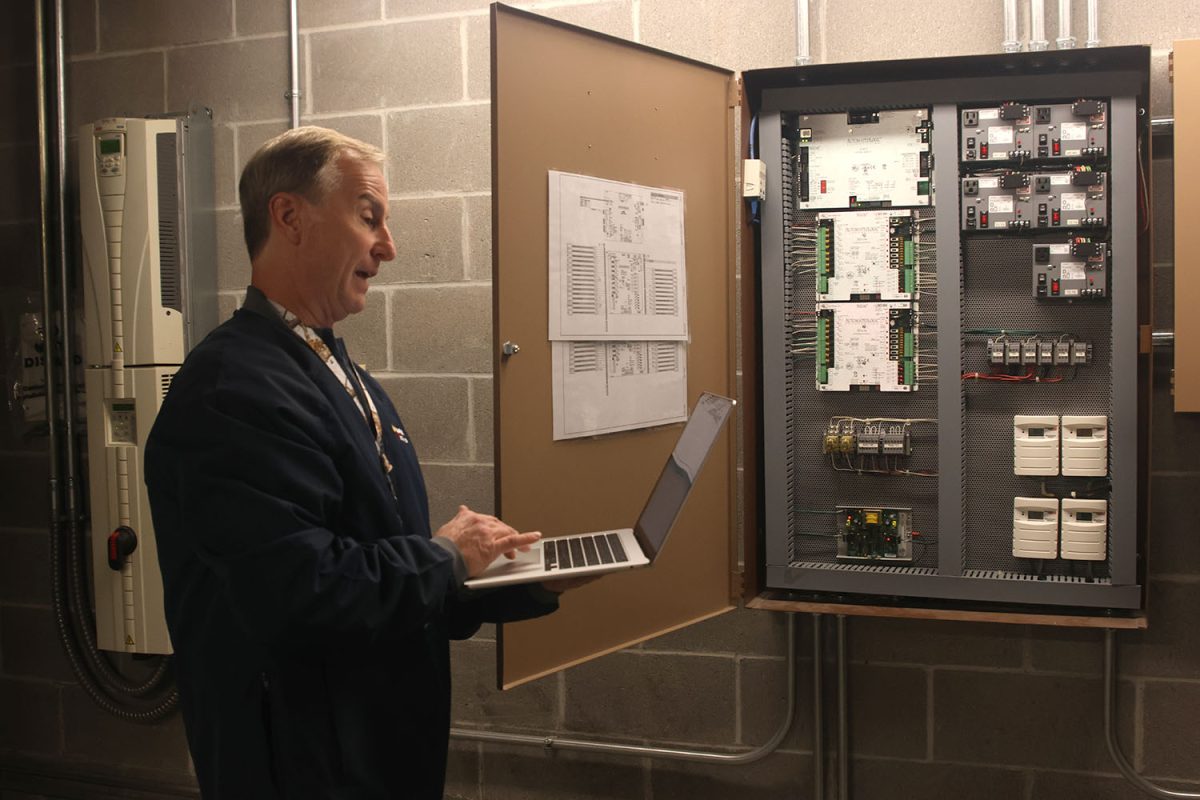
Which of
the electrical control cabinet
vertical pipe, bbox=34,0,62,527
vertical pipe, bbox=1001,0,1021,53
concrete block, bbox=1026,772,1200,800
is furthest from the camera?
vertical pipe, bbox=34,0,62,527

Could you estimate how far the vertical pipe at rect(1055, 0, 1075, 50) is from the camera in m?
2.06

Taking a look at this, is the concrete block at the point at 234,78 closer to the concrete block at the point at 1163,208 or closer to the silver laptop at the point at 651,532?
the silver laptop at the point at 651,532

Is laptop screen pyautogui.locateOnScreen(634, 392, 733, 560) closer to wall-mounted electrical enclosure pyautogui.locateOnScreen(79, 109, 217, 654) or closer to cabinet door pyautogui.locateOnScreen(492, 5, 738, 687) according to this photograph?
cabinet door pyautogui.locateOnScreen(492, 5, 738, 687)

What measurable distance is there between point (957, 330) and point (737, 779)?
1.23 meters

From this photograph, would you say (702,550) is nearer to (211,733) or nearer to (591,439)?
(591,439)

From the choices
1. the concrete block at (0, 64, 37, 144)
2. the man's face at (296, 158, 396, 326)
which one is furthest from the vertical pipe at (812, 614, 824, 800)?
the concrete block at (0, 64, 37, 144)

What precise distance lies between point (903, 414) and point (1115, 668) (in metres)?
0.75

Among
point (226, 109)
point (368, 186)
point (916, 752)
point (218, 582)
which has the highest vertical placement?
point (226, 109)

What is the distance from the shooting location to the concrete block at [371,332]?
2.54 metres

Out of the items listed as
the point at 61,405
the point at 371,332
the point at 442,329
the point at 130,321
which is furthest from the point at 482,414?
the point at 61,405

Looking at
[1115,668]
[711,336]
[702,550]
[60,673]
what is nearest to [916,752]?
[1115,668]

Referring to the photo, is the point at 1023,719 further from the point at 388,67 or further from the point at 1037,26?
the point at 388,67

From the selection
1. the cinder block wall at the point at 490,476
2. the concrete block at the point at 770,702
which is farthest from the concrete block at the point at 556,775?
the concrete block at the point at 770,702

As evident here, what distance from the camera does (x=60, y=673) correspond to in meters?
→ 2.85
